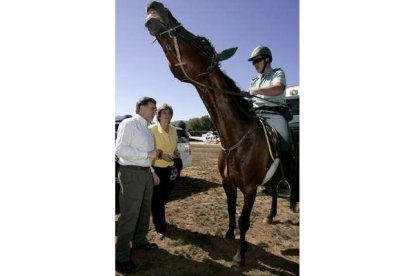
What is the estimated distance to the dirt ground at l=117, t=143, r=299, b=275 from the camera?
2520 millimetres

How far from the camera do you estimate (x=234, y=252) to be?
2.89 metres

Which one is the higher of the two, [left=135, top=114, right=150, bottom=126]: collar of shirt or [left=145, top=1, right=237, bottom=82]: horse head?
[left=145, top=1, right=237, bottom=82]: horse head

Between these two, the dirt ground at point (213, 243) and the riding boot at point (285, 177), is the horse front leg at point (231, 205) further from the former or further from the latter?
the riding boot at point (285, 177)

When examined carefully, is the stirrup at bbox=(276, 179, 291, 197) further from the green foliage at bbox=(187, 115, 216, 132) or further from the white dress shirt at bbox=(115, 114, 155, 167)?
the white dress shirt at bbox=(115, 114, 155, 167)

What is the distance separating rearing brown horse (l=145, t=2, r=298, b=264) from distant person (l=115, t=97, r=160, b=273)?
573 mm

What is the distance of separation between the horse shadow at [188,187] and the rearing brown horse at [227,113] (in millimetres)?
2407

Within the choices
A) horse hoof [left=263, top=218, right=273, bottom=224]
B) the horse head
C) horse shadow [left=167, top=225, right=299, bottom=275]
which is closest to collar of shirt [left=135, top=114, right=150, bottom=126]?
the horse head

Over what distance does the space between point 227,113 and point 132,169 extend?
1.15 metres

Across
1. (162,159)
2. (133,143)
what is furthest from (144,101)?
(162,159)
